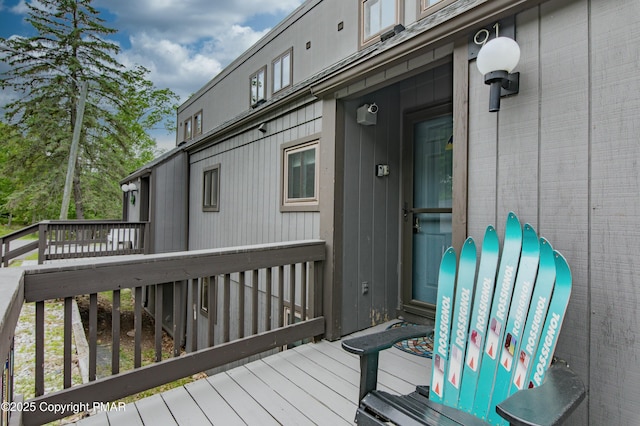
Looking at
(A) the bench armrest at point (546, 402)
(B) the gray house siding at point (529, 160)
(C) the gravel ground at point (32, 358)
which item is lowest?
(C) the gravel ground at point (32, 358)

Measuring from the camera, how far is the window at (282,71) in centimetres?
634

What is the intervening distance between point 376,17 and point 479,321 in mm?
4246

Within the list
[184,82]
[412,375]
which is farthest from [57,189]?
[412,375]

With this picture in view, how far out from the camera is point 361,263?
338cm

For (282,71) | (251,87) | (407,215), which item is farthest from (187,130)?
(407,215)

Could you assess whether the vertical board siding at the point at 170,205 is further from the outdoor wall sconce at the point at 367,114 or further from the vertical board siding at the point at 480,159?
the vertical board siding at the point at 480,159

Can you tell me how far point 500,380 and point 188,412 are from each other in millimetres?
1782

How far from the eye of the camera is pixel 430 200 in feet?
11.6

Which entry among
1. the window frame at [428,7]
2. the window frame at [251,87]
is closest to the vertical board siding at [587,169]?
the window frame at [428,7]

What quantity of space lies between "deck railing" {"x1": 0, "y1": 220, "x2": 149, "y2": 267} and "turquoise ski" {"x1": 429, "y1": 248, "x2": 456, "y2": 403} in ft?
26.5

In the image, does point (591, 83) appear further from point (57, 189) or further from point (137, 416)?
point (57, 189)

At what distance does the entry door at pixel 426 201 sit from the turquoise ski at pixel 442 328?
1.45 metres

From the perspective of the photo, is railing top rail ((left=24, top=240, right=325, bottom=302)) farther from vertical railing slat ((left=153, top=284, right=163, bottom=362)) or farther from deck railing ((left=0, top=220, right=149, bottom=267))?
deck railing ((left=0, top=220, right=149, bottom=267))

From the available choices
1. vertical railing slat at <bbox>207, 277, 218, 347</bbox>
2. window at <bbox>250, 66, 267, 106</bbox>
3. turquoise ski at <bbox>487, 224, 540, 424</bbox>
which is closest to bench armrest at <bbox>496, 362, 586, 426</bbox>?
turquoise ski at <bbox>487, 224, 540, 424</bbox>
